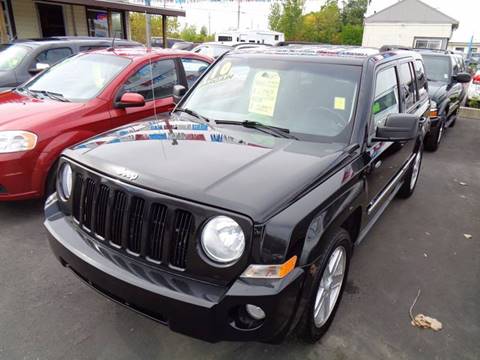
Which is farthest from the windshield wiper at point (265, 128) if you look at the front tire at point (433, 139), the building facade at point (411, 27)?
the building facade at point (411, 27)

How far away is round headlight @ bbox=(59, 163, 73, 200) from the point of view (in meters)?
2.63

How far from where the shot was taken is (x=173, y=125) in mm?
3090

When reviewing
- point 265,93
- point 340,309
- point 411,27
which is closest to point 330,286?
point 340,309

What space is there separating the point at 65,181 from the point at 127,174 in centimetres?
73

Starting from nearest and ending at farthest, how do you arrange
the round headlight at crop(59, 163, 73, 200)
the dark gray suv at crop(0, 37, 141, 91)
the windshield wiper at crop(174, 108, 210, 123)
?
1. the round headlight at crop(59, 163, 73, 200)
2. the windshield wiper at crop(174, 108, 210, 123)
3. the dark gray suv at crop(0, 37, 141, 91)

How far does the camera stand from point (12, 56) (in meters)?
7.06

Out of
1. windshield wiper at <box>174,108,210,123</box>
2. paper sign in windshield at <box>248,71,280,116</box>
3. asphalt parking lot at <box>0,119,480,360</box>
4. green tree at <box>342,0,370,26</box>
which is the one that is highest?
green tree at <box>342,0,370,26</box>

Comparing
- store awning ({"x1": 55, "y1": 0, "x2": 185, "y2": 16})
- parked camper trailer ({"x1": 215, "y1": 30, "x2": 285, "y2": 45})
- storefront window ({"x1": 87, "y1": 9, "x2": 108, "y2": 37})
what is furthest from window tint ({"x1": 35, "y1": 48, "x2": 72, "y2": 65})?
parked camper trailer ({"x1": 215, "y1": 30, "x2": 285, "y2": 45})

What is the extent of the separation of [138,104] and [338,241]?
2.97m

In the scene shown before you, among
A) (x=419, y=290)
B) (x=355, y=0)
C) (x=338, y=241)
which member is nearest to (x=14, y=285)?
(x=338, y=241)

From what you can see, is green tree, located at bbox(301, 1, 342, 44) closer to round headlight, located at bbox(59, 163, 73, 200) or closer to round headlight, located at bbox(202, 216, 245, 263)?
round headlight, located at bbox(59, 163, 73, 200)

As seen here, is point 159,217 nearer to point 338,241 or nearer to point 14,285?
point 338,241

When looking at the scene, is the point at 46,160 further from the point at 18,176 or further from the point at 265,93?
the point at 265,93

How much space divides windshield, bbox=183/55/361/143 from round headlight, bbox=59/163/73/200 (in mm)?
1200
